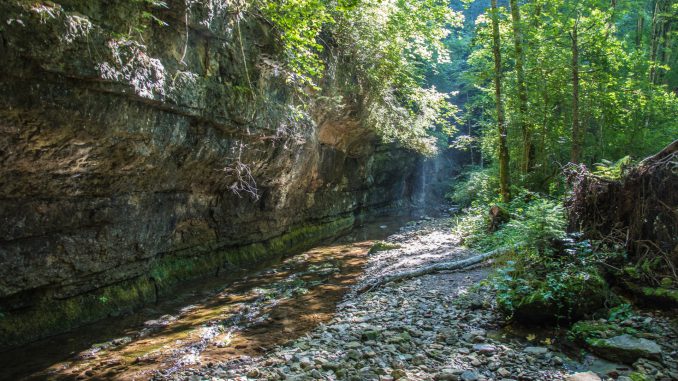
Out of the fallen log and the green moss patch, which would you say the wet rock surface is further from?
the green moss patch

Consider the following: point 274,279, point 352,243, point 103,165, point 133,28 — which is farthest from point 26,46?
point 352,243

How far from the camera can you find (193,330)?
7410 mm

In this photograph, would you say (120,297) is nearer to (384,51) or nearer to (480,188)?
(384,51)

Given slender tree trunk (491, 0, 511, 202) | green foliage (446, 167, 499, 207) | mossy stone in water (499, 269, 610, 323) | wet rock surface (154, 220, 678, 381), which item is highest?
slender tree trunk (491, 0, 511, 202)

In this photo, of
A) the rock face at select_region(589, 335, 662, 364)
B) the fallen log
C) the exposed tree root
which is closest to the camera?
the rock face at select_region(589, 335, 662, 364)

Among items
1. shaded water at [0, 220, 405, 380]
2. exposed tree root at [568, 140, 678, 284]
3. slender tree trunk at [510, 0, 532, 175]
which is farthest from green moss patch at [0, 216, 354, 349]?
slender tree trunk at [510, 0, 532, 175]

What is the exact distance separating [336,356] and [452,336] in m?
1.67

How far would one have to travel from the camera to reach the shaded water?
600 cm

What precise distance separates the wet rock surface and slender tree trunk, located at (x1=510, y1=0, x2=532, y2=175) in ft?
26.0

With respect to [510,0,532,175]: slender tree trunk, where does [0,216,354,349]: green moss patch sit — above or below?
below

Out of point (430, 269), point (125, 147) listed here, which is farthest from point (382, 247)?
point (125, 147)

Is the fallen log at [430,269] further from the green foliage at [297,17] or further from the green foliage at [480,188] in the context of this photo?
the green foliage at [480,188]

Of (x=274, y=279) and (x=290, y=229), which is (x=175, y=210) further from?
(x=290, y=229)

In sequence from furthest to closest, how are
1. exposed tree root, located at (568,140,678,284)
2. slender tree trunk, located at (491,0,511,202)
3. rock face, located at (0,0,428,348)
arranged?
slender tree trunk, located at (491,0,511,202) < rock face, located at (0,0,428,348) < exposed tree root, located at (568,140,678,284)
